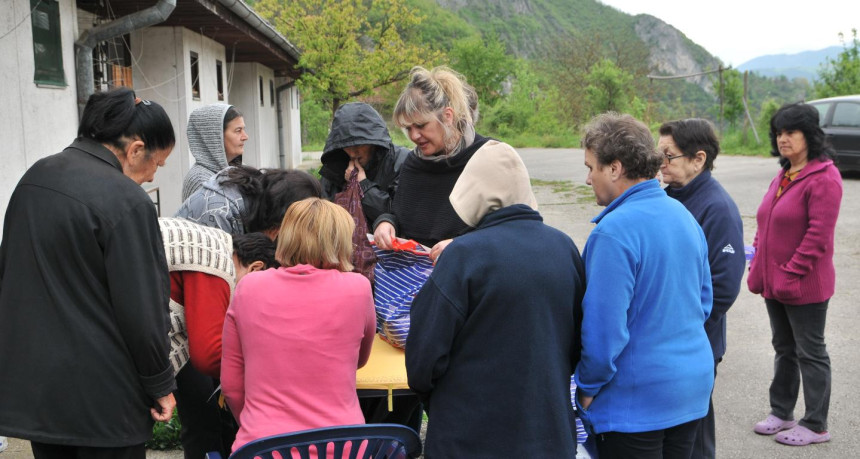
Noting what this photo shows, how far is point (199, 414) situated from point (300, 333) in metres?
1.10

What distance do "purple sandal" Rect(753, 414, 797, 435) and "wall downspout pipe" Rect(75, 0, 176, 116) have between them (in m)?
6.22

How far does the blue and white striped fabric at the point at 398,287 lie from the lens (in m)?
2.76

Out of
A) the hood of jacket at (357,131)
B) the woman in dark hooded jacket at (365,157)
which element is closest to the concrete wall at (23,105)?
the woman in dark hooded jacket at (365,157)

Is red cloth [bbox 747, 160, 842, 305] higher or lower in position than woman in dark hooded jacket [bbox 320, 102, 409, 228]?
lower

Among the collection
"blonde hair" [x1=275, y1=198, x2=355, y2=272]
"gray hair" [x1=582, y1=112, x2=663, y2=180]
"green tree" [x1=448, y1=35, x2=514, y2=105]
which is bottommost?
"blonde hair" [x1=275, y1=198, x2=355, y2=272]

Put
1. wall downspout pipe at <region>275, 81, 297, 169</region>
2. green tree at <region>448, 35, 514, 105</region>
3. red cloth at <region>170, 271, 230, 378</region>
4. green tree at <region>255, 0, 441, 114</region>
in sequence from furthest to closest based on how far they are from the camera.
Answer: green tree at <region>448, 35, 514, 105</region>
wall downspout pipe at <region>275, 81, 297, 169</region>
green tree at <region>255, 0, 441, 114</region>
red cloth at <region>170, 271, 230, 378</region>

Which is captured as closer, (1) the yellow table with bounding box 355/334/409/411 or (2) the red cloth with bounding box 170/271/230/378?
(2) the red cloth with bounding box 170/271/230/378

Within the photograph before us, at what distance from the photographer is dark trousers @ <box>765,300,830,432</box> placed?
13.0 ft

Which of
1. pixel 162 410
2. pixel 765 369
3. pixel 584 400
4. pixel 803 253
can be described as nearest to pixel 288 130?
pixel 765 369

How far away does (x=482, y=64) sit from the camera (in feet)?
149

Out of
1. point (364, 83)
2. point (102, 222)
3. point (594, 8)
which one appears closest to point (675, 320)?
point (102, 222)

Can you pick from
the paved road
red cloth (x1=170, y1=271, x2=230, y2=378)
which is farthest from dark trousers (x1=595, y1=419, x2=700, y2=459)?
the paved road

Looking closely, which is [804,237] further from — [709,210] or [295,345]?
[295,345]

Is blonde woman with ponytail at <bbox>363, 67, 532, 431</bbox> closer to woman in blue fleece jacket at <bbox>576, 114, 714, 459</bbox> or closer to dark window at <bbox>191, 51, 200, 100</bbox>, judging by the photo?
woman in blue fleece jacket at <bbox>576, 114, 714, 459</bbox>
